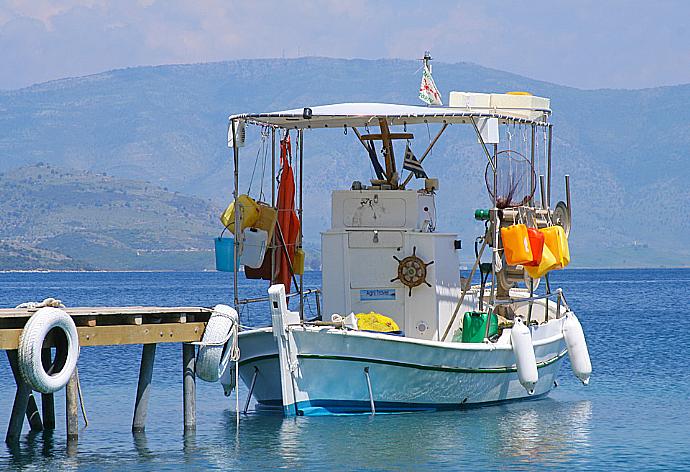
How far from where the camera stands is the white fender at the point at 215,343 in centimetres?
2014

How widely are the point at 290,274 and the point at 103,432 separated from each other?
3.97 metres

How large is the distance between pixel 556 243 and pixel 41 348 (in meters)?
9.00

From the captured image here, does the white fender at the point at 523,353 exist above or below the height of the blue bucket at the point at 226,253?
below

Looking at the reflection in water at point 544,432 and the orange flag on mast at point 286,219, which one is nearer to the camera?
the reflection in water at point 544,432

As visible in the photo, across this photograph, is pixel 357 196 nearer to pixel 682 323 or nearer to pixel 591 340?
pixel 591 340

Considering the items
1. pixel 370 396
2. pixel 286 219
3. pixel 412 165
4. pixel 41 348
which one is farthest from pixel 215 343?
pixel 412 165

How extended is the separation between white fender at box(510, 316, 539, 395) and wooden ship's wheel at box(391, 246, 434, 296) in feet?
5.16

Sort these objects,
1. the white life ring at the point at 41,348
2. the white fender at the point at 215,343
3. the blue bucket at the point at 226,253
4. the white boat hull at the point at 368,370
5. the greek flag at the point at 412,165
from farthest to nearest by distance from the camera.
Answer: the greek flag at the point at 412,165
the blue bucket at the point at 226,253
the white boat hull at the point at 368,370
the white fender at the point at 215,343
the white life ring at the point at 41,348

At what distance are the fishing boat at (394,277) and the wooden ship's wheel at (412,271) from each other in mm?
16

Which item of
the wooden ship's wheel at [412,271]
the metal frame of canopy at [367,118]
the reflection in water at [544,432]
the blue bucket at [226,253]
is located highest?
the metal frame of canopy at [367,118]

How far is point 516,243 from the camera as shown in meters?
22.0

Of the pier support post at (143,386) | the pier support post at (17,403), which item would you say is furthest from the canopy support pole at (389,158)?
the pier support post at (17,403)

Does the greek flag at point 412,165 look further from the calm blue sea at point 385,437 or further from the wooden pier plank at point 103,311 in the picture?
the wooden pier plank at point 103,311

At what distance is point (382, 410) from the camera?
21406mm
